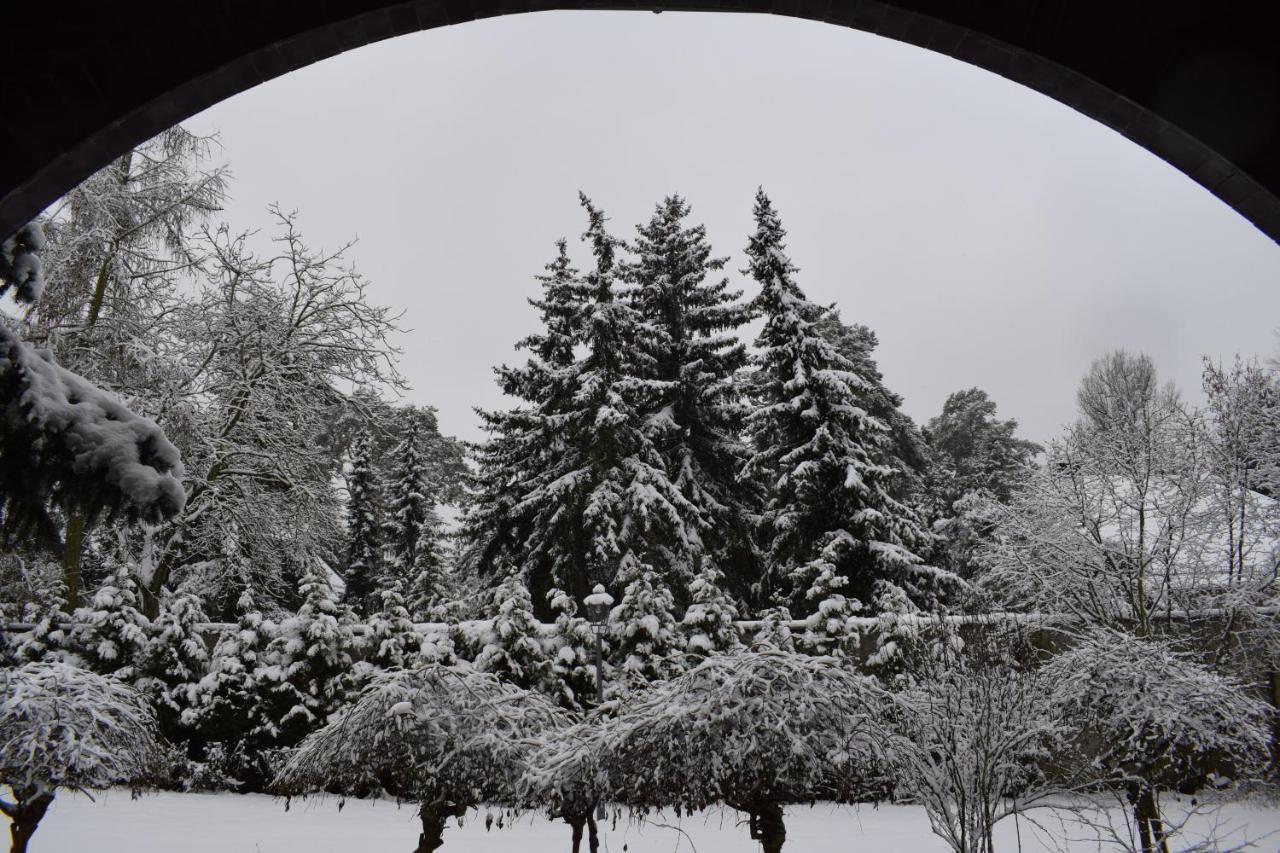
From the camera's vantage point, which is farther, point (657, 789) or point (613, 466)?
point (613, 466)

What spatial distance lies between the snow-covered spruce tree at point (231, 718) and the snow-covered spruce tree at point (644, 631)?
6.39 meters

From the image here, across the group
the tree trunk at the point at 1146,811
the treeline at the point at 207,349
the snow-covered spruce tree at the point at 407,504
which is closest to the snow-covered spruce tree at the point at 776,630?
the tree trunk at the point at 1146,811

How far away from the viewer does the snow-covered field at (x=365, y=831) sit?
11.0 m

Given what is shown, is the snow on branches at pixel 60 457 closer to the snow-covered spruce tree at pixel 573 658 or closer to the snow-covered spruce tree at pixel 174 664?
the snow-covered spruce tree at pixel 573 658

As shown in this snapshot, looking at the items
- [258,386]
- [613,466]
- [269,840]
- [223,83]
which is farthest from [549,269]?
[223,83]

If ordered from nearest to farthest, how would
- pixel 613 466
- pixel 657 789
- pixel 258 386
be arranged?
pixel 657 789 → pixel 258 386 → pixel 613 466

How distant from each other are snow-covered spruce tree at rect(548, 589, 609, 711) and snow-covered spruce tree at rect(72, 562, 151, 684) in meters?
7.64

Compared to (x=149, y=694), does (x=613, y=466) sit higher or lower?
higher

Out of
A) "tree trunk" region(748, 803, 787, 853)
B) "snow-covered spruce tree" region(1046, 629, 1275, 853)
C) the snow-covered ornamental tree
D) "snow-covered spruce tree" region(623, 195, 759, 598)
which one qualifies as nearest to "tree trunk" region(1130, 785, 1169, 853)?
"snow-covered spruce tree" region(1046, 629, 1275, 853)

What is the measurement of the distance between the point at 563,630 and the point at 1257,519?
49.1ft

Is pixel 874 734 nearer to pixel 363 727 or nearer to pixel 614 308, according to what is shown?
pixel 363 727

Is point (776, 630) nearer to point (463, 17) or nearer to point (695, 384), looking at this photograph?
point (463, 17)

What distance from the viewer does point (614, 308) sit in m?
24.4

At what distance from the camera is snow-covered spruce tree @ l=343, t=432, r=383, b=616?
34188 mm
